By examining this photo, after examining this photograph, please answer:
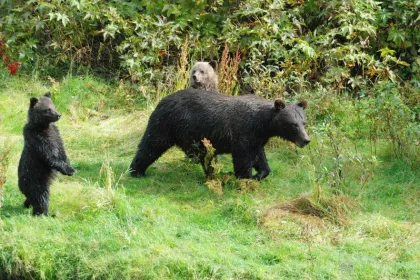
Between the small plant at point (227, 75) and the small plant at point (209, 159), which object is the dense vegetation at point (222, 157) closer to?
the small plant at point (227, 75)

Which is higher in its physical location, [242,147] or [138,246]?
[242,147]

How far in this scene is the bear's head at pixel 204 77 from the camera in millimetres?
11242

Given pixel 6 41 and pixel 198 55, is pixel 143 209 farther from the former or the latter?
pixel 6 41

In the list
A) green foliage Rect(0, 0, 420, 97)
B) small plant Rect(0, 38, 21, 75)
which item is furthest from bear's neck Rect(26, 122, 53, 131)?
small plant Rect(0, 38, 21, 75)

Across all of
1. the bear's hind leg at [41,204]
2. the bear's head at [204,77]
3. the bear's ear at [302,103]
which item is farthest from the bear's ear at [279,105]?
the bear's hind leg at [41,204]

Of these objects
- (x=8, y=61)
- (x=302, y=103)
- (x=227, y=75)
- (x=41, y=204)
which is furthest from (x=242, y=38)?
(x=41, y=204)

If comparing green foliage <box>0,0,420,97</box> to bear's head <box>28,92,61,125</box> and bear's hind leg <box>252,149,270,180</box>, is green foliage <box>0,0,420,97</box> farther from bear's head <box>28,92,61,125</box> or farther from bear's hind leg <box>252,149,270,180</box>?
bear's head <box>28,92,61,125</box>

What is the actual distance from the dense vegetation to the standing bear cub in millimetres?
236

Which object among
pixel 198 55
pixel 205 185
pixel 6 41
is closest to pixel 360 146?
pixel 205 185

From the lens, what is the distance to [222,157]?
1088 cm

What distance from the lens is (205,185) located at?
9.63 meters

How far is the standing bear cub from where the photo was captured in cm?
837

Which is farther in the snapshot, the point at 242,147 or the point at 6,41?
the point at 6,41

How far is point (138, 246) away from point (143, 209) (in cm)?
86
